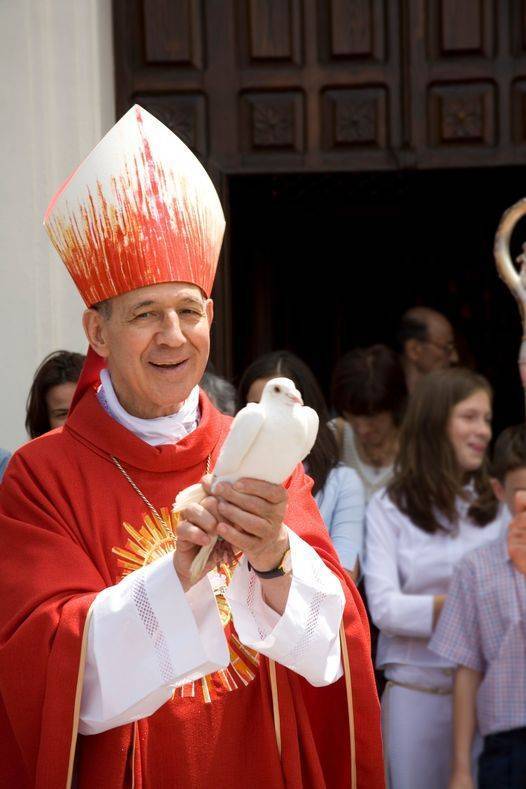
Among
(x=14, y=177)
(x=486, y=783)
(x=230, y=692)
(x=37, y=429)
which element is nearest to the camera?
(x=230, y=692)

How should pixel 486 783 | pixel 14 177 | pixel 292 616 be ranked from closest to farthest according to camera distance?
pixel 292 616, pixel 486 783, pixel 14 177

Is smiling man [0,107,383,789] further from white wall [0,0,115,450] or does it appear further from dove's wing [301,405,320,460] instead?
white wall [0,0,115,450]

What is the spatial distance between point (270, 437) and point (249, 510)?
0.17m

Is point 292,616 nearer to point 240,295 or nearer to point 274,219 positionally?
point 240,295

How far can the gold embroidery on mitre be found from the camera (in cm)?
308

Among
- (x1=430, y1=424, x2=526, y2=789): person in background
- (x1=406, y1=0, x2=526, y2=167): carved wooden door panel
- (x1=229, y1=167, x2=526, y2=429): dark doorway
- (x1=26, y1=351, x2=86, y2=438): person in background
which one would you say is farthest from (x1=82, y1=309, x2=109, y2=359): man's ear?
(x1=229, y1=167, x2=526, y2=429): dark doorway

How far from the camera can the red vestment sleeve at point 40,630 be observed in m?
2.86

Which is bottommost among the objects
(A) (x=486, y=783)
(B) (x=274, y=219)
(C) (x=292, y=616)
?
(A) (x=486, y=783)

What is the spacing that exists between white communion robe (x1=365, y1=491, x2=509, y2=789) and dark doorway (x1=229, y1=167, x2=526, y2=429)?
9.46 feet

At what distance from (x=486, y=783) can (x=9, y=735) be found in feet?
5.81

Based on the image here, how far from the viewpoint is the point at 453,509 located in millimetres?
4875

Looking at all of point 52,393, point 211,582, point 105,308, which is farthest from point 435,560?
point 105,308

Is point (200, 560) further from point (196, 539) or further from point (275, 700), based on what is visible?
point (275, 700)

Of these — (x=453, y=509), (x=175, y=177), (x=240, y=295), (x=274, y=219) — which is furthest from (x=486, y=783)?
(x=274, y=219)
